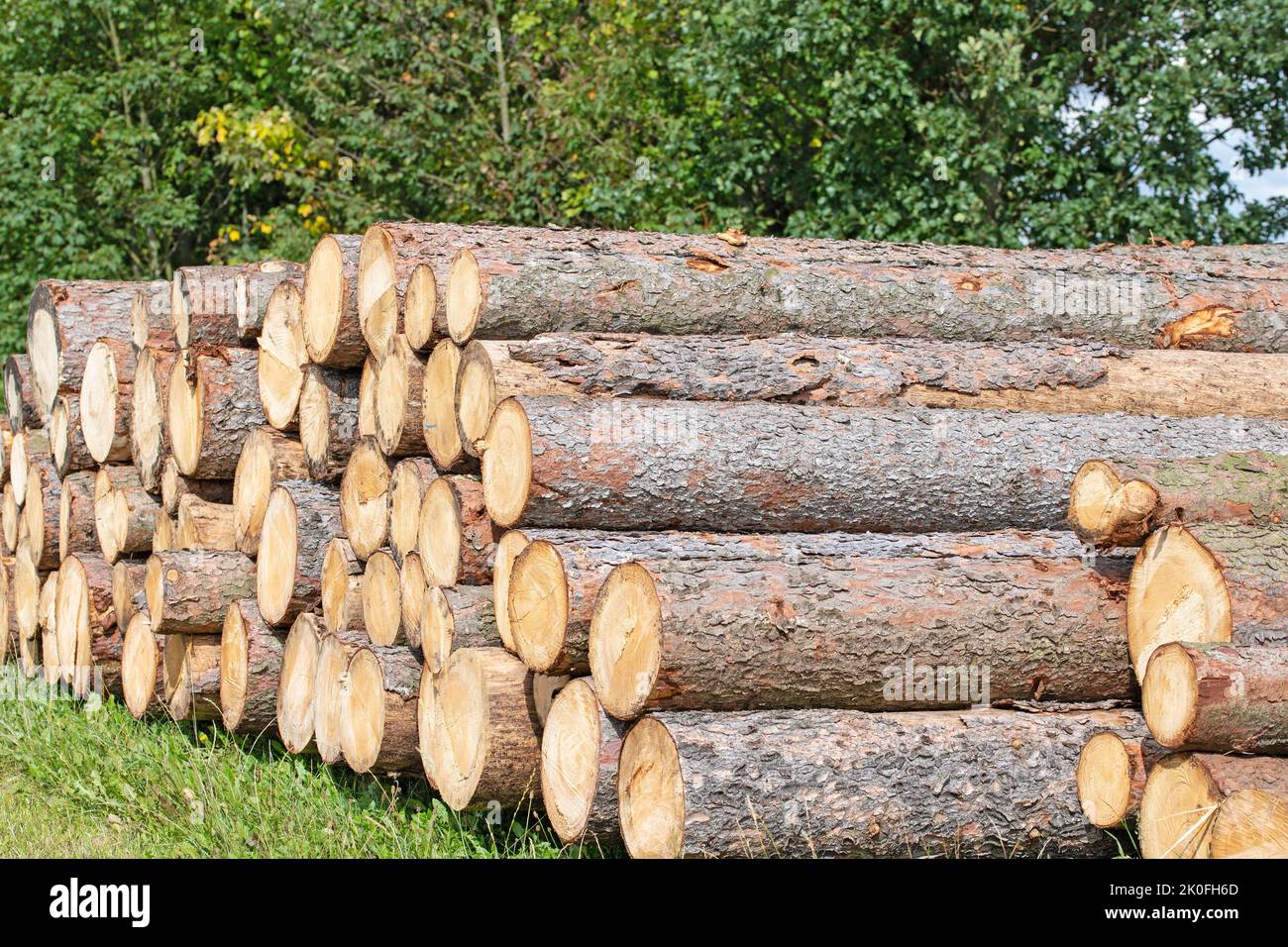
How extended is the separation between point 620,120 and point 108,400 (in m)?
10.2

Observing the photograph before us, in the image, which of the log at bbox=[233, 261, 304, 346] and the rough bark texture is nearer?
the rough bark texture

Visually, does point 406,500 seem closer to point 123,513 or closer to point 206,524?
point 206,524

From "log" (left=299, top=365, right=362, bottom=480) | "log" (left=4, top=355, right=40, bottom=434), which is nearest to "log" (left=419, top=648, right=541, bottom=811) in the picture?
"log" (left=299, top=365, right=362, bottom=480)

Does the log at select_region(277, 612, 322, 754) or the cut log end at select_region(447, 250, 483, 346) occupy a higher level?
the cut log end at select_region(447, 250, 483, 346)

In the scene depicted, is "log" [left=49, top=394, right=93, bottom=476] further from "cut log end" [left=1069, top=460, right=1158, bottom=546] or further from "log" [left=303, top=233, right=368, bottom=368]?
"cut log end" [left=1069, top=460, right=1158, bottom=546]

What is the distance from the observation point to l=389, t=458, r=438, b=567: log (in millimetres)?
5859

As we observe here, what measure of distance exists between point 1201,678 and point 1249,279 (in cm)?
383

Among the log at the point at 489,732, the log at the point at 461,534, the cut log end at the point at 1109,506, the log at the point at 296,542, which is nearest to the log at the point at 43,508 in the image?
the log at the point at 296,542

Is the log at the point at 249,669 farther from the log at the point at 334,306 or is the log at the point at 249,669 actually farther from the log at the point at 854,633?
the log at the point at 854,633

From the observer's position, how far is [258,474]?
6961 millimetres

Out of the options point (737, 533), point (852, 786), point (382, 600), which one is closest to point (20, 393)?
point (382, 600)

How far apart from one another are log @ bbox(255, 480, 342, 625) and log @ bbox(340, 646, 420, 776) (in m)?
0.60

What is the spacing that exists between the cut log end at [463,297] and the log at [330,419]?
3.21 ft
